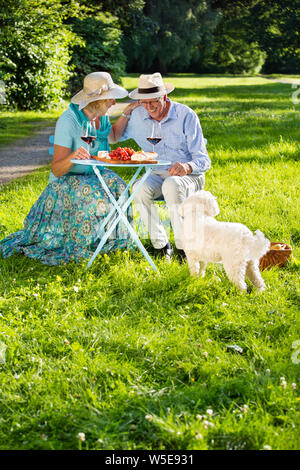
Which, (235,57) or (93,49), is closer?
(93,49)

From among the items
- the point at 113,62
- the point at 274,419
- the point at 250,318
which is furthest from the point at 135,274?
the point at 113,62

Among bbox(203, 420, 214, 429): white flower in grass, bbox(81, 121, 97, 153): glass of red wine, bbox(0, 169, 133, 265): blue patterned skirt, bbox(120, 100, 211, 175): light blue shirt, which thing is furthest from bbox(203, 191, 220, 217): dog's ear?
bbox(203, 420, 214, 429): white flower in grass

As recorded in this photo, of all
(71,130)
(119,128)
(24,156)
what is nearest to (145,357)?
(71,130)

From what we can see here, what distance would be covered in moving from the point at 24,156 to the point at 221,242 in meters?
7.13

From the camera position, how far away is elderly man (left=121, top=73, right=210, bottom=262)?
477 centimetres

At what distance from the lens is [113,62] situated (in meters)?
22.7

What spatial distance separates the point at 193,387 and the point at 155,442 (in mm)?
483

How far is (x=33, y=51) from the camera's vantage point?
559 inches

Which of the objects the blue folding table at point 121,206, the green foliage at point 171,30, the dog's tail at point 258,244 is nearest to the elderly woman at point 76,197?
the blue folding table at point 121,206

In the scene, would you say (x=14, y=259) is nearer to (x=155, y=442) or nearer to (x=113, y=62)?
(x=155, y=442)

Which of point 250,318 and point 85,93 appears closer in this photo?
point 250,318

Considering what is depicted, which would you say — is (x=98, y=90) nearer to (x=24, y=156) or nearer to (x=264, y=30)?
(x=24, y=156)

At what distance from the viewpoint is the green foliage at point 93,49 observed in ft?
66.9

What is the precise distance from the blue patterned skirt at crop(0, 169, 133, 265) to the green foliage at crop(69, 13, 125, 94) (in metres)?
15.6
